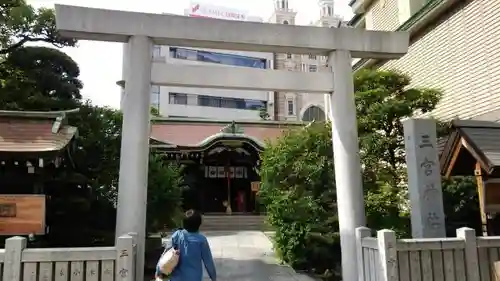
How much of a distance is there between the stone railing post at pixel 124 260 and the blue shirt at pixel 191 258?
3.37 ft

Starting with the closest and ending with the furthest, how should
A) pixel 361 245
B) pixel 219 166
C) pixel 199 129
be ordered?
1. pixel 361 245
2. pixel 219 166
3. pixel 199 129

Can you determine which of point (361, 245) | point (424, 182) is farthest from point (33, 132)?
point (424, 182)

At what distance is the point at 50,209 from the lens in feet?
30.9

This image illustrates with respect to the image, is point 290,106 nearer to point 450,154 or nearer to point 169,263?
point 450,154

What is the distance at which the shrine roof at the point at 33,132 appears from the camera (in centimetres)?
809

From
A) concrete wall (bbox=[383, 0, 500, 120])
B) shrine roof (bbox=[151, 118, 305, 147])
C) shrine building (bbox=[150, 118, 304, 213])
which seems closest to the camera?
concrete wall (bbox=[383, 0, 500, 120])

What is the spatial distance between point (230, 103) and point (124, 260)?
44.0 metres

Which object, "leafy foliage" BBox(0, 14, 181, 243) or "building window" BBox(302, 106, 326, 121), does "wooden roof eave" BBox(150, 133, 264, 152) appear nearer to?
"leafy foliage" BBox(0, 14, 181, 243)

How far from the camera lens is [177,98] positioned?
46.0m

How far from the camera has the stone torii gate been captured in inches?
271

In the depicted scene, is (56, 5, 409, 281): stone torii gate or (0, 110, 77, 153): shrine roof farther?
(0, 110, 77, 153): shrine roof

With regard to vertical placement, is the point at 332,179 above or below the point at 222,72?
below

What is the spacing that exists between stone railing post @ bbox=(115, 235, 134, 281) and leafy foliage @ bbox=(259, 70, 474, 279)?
16.8 feet

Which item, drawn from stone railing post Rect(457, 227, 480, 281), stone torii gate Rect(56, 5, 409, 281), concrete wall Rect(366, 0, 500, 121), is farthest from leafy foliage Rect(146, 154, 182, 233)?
concrete wall Rect(366, 0, 500, 121)
